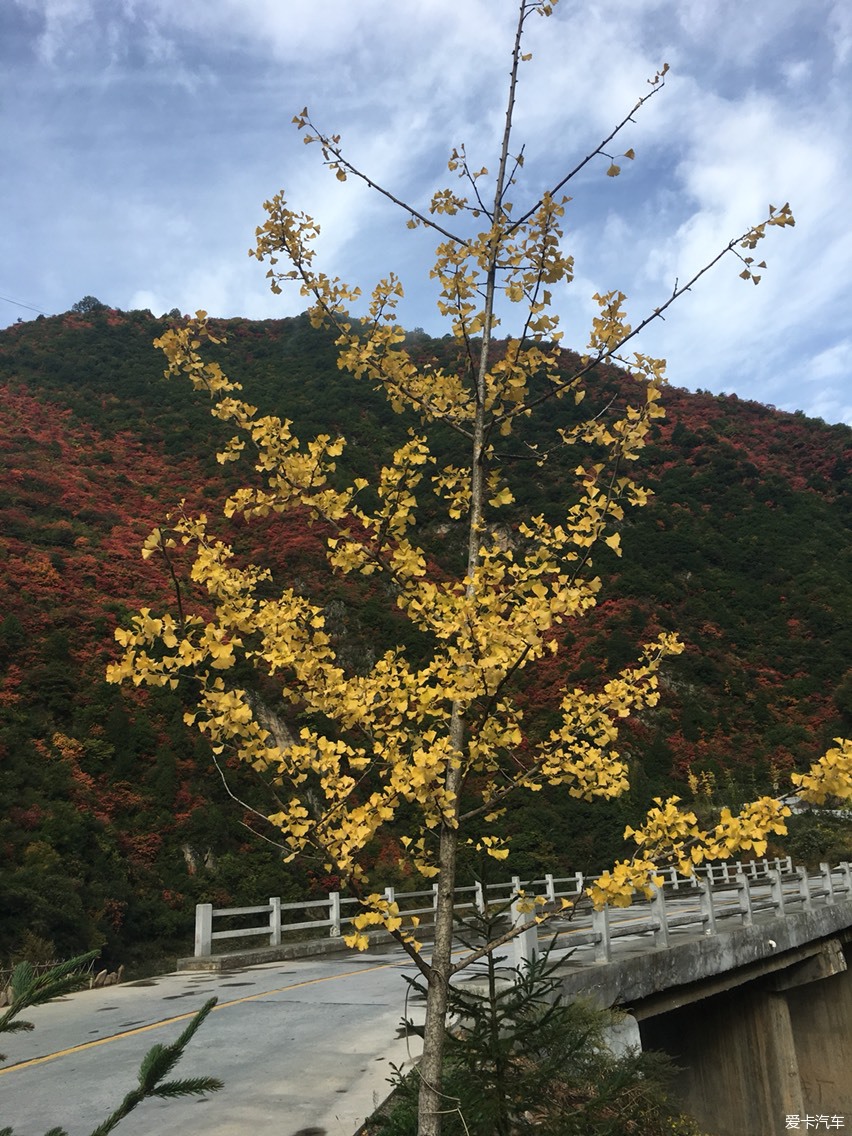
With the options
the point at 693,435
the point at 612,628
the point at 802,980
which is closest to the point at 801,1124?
the point at 802,980

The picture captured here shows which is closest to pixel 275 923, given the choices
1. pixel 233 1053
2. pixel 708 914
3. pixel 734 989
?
pixel 708 914

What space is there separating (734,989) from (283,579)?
87.1 ft

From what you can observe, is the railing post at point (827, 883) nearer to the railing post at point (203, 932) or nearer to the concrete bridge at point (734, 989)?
the concrete bridge at point (734, 989)

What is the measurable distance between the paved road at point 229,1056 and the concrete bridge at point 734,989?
1.73 metres

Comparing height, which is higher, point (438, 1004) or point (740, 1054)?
point (438, 1004)

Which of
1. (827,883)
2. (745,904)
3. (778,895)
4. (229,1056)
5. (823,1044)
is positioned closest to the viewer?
(229,1056)

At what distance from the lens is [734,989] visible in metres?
12.6

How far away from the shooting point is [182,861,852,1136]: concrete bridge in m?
8.73

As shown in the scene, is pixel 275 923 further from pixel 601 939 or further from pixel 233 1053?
pixel 233 1053

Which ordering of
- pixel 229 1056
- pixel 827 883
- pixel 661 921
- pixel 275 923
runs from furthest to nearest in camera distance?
pixel 827 883 < pixel 275 923 < pixel 661 921 < pixel 229 1056

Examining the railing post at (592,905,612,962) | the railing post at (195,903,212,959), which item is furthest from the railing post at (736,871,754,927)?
the railing post at (195,903,212,959)

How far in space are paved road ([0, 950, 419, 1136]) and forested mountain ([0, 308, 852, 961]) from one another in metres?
5.39

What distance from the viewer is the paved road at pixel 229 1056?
505cm

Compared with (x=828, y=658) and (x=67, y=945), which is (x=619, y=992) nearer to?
(x=67, y=945)
